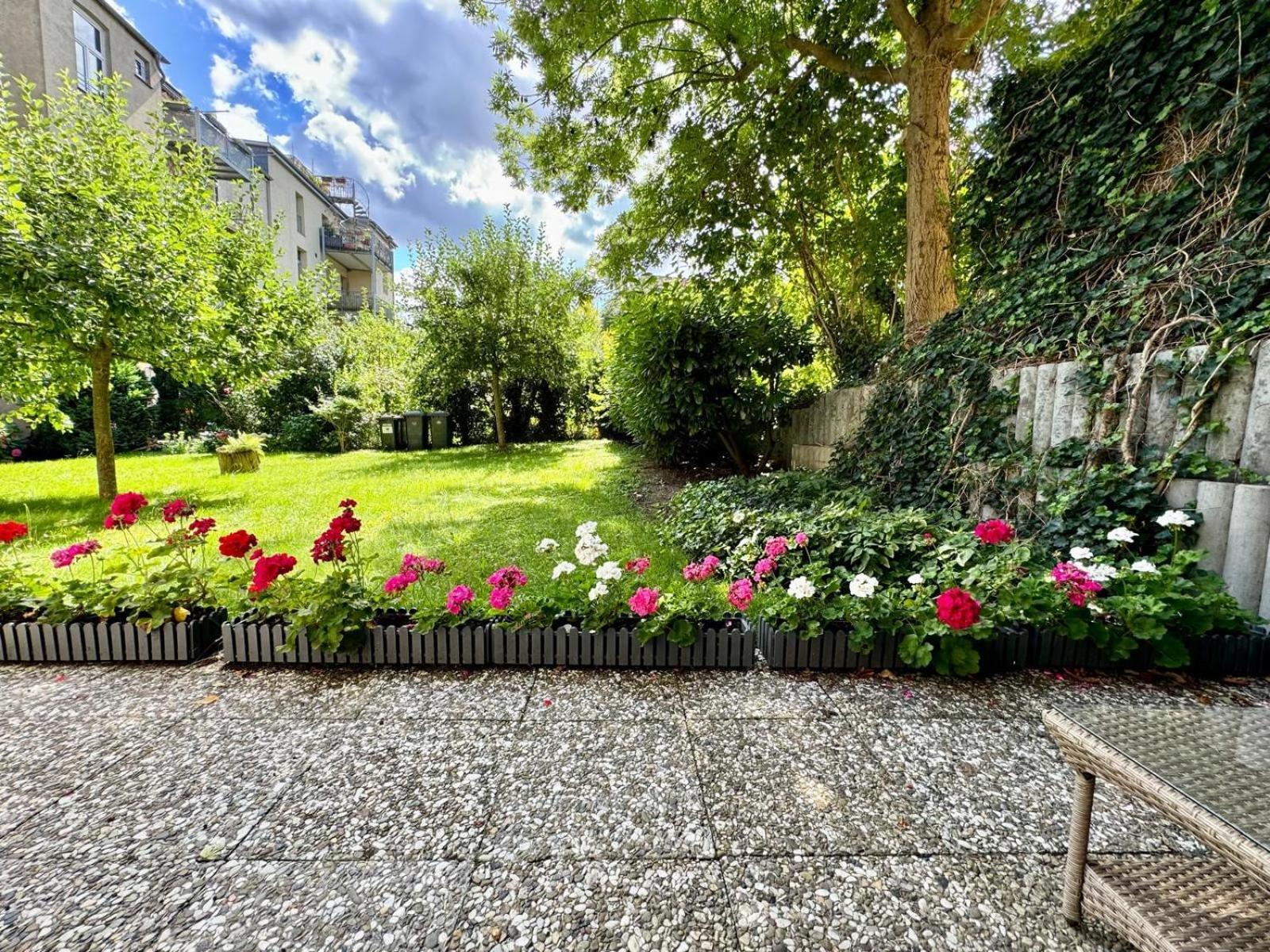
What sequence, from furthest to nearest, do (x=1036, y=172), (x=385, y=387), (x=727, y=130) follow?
(x=385, y=387) < (x=727, y=130) < (x=1036, y=172)

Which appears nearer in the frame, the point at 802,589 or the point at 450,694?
the point at 450,694

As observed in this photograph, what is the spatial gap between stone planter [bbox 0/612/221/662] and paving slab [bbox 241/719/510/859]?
3.81 feet

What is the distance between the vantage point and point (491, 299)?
11305mm

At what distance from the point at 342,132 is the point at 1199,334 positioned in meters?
16.9

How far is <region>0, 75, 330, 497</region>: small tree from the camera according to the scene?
190 inches

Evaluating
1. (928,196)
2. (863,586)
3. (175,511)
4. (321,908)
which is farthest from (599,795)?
(928,196)

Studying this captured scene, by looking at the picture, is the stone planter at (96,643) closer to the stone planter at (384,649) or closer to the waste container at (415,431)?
the stone planter at (384,649)

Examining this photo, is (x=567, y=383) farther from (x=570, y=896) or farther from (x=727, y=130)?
(x=570, y=896)

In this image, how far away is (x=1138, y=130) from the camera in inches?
129

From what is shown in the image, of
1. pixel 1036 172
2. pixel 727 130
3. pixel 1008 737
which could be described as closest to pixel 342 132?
pixel 727 130

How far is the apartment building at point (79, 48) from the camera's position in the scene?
34.8 feet

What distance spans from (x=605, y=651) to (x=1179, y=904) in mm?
1908

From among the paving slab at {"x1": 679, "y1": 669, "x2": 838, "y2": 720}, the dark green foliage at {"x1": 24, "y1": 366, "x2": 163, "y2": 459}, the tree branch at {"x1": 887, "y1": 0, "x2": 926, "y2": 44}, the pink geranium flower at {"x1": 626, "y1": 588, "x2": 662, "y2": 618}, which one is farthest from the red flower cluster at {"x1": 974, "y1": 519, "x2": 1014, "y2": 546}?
the dark green foliage at {"x1": 24, "y1": 366, "x2": 163, "y2": 459}

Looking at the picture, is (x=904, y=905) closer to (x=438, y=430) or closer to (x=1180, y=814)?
(x=1180, y=814)
